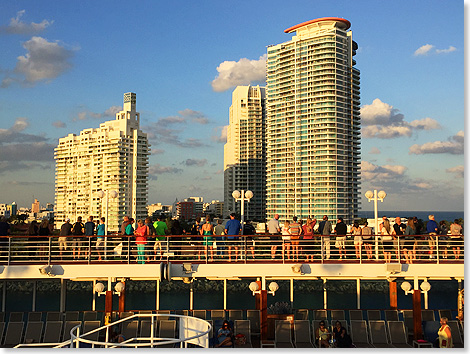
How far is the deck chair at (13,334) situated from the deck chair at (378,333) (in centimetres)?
953

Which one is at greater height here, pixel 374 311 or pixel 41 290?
pixel 374 311

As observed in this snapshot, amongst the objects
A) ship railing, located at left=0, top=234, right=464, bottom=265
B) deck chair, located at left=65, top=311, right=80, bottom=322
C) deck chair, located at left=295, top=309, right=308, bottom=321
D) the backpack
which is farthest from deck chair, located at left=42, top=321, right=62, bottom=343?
deck chair, located at left=295, top=309, right=308, bottom=321

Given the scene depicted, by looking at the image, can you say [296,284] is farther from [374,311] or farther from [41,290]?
[374,311]

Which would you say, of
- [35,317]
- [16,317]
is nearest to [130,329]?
[35,317]

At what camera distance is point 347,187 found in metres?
143

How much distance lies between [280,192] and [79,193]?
75.1 m

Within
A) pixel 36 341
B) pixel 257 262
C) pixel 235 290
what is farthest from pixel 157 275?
pixel 235 290

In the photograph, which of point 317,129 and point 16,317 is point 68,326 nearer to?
point 16,317

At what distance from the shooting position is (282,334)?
43.1 feet

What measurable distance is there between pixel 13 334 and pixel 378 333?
391 inches

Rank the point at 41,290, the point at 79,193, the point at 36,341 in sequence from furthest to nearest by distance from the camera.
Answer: the point at 79,193 < the point at 41,290 < the point at 36,341

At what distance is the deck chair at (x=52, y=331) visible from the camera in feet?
43.0

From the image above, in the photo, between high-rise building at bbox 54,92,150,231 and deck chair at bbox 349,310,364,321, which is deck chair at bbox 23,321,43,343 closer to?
deck chair at bbox 349,310,364,321

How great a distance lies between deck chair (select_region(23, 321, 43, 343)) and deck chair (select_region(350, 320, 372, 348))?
8.54m
